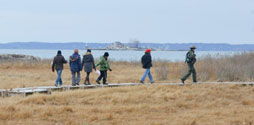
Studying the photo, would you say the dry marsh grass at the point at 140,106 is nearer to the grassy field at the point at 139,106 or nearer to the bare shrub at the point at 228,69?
the grassy field at the point at 139,106

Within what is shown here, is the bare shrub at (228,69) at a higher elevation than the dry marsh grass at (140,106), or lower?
higher

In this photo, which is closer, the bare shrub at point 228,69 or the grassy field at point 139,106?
the grassy field at point 139,106

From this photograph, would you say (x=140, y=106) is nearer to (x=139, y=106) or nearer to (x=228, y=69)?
(x=139, y=106)

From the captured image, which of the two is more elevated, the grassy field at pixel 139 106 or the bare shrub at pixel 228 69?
the bare shrub at pixel 228 69

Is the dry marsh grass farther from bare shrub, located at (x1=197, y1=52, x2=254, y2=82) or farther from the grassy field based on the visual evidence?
bare shrub, located at (x1=197, y1=52, x2=254, y2=82)

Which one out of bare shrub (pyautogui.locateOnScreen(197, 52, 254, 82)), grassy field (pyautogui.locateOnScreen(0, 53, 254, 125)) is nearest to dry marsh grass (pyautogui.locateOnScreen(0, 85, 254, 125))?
grassy field (pyautogui.locateOnScreen(0, 53, 254, 125))

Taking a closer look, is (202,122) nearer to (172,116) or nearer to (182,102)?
(172,116)

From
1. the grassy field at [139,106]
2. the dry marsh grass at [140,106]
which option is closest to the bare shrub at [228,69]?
the grassy field at [139,106]

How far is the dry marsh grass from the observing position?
1181 cm

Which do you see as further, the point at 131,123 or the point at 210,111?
the point at 210,111

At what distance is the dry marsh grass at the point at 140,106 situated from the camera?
11.8 meters

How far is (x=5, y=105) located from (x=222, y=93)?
8.33m

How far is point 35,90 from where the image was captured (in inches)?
662

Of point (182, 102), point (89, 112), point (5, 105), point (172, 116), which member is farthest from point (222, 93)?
point (5, 105)
